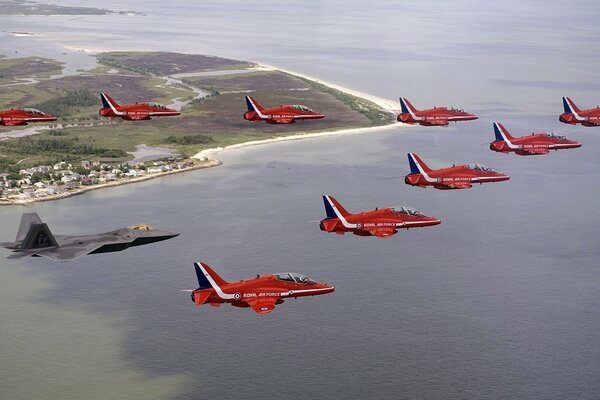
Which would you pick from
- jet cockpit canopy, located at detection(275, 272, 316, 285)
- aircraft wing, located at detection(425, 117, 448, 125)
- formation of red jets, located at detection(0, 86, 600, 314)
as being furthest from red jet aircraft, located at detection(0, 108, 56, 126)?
aircraft wing, located at detection(425, 117, 448, 125)

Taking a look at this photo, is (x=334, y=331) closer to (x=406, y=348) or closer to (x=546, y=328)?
(x=406, y=348)

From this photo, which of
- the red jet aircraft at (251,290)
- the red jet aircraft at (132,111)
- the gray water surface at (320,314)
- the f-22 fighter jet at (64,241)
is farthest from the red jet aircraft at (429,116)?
the f-22 fighter jet at (64,241)

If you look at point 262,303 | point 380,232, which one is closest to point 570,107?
point 380,232

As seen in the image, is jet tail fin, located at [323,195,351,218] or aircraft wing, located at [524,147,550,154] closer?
jet tail fin, located at [323,195,351,218]

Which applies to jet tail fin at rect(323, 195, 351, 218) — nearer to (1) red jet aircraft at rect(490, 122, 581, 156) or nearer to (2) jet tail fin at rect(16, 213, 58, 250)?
(1) red jet aircraft at rect(490, 122, 581, 156)

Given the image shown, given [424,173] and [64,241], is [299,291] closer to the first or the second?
[424,173]

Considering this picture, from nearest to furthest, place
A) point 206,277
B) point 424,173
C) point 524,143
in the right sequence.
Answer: point 206,277 → point 424,173 → point 524,143

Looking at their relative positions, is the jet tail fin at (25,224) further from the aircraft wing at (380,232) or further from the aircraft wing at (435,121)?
the aircraft wing at (435,121)
